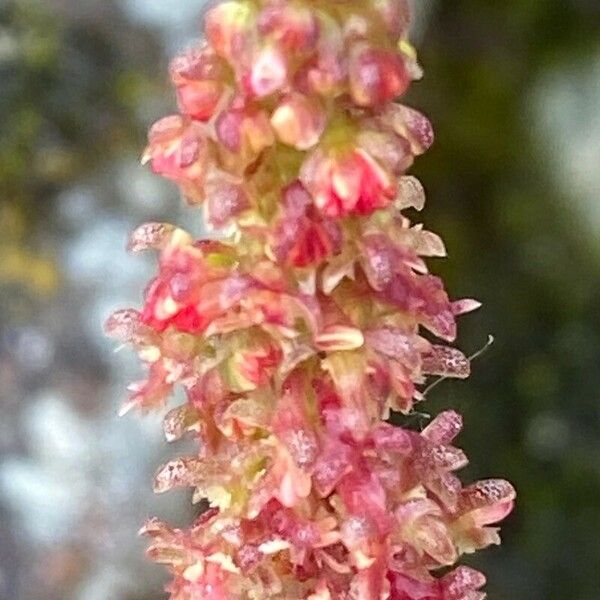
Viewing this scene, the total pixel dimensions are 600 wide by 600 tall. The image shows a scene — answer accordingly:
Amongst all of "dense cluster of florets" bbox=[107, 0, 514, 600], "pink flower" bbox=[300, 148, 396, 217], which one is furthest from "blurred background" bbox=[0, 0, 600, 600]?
"pink flower" bbox=[300, 148, 396, 217]

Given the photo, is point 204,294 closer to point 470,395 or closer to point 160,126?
point 160,126

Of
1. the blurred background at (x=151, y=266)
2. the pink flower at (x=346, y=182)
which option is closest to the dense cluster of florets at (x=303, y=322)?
the pink flower at (x=346, y=182)

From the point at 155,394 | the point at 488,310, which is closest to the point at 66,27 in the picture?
the point at 488,310

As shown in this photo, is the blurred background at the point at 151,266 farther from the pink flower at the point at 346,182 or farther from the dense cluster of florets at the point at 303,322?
the pink flower at the point at 346,182

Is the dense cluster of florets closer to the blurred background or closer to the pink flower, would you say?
the pink flower

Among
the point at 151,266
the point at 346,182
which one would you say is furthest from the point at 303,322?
the point at 151,266

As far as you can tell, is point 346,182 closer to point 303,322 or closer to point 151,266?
point 303,322
